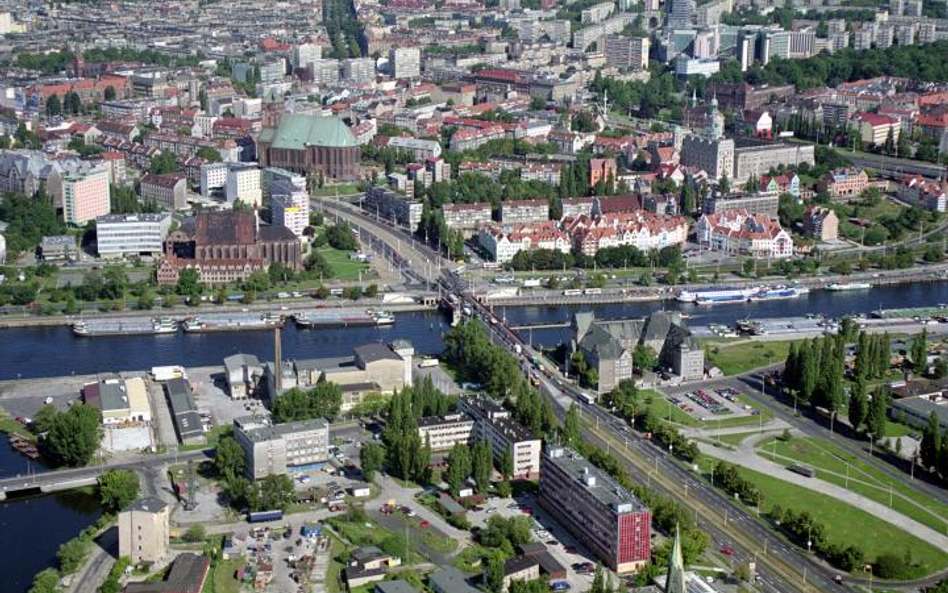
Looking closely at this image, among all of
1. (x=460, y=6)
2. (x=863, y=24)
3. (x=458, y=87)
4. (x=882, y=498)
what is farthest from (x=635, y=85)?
(x=882, y=498)

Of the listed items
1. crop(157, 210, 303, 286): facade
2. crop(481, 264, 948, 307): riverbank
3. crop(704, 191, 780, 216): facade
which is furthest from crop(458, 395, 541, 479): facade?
crop(704, 191, 780, 216): facade

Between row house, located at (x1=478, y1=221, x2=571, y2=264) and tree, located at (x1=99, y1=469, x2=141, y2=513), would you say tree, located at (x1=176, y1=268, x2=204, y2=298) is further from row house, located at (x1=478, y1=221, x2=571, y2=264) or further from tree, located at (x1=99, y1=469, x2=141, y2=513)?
tree, located at (x1=99, y1=469, x2=141, y2=513)

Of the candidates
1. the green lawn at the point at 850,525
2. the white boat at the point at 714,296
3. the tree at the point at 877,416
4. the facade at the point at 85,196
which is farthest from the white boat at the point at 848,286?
the facade at the point at 85,196

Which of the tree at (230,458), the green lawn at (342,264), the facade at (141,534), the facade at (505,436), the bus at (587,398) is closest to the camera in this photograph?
the facade at (141,534)

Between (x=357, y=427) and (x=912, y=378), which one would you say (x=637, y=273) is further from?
(x=357, y=427)

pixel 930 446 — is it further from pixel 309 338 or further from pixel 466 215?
pixel 466 215

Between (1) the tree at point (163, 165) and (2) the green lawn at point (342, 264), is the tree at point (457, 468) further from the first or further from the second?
(1) the tree at point (163, 165)
